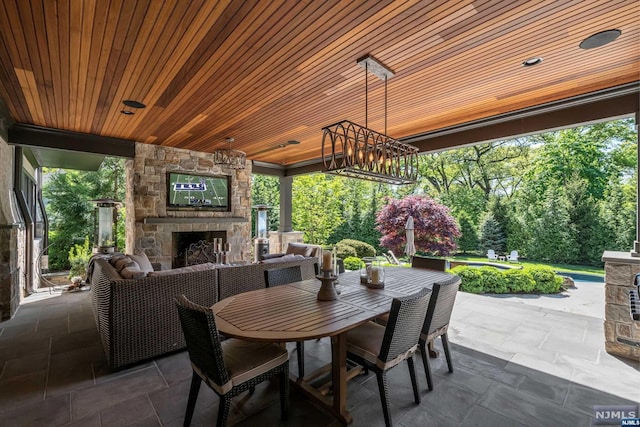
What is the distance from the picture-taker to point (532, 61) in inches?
98.0

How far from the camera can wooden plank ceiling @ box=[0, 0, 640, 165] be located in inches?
74.0

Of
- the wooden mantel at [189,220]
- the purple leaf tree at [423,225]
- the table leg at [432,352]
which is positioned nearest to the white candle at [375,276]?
the table leg at [432,352]

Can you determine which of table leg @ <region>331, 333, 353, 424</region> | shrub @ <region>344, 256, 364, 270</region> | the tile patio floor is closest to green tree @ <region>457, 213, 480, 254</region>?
shrub @ <region>344, 256, 364, 270</region>

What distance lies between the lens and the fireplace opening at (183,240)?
5941 mm

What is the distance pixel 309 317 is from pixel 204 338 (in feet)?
2.09

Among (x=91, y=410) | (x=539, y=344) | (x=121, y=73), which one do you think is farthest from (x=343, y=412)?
(x=121, y=73)

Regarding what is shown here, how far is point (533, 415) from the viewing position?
198 cm

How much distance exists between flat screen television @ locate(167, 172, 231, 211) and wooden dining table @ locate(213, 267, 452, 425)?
4.12 metres

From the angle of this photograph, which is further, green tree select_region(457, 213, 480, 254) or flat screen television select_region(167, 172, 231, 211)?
green tree select_region(457, 213, 480, 254)

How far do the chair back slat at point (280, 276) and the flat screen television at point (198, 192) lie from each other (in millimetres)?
3824

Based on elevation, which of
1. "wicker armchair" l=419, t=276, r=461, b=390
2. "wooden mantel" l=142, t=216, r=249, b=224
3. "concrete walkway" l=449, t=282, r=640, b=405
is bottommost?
"concrete walkway" l=449, t=282, r=640, b=405

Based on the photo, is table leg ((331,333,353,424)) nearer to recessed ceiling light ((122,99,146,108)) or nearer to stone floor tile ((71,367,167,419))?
stone floor tile ((71,367,167,419))

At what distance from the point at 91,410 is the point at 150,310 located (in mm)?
809

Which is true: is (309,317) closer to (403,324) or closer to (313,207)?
(403,324)
